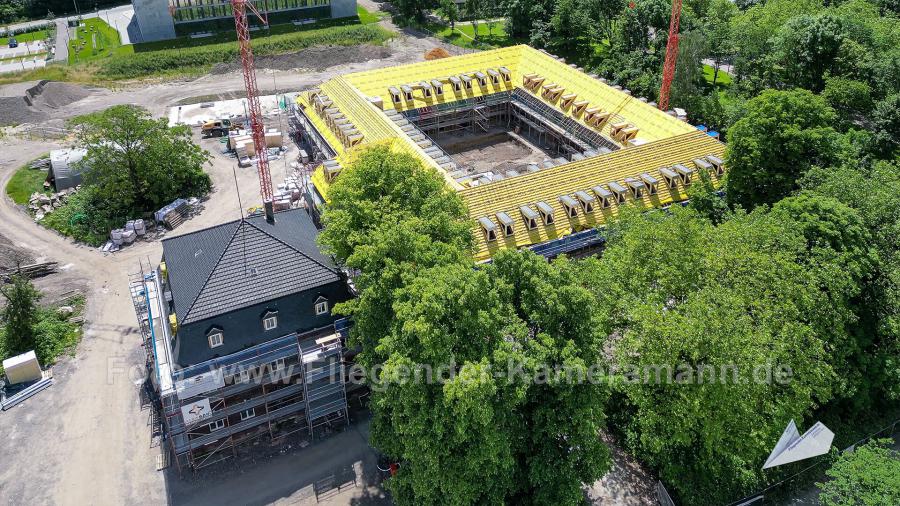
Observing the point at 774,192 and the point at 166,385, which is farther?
the point at 774,192

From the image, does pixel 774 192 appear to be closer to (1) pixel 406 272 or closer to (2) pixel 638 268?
(2) pixel 638 268

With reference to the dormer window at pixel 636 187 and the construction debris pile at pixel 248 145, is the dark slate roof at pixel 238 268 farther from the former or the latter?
the construction debris pile at pixel 248 145

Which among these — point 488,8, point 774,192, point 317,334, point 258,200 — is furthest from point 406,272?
point 488,8

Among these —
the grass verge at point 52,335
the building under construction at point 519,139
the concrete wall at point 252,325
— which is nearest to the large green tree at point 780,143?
the building under construction at point 519,139

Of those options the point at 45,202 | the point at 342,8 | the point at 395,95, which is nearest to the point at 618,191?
the point at 395,95

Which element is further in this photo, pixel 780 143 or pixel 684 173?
pixel 684 173

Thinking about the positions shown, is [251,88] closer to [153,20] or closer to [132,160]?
[132,160]
